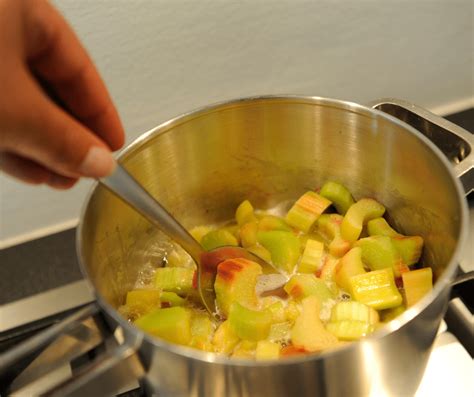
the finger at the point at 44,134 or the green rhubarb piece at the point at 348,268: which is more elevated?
the finger at the point at 44,134

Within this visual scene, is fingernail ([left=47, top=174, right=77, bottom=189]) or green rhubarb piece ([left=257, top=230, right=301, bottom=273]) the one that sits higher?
fingernail ([left=47, top=174, right=77, bottom=189])

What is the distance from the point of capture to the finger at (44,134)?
1.24 feet

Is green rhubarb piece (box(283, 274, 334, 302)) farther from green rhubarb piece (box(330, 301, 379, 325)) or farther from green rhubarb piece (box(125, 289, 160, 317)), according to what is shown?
green rhubarb piece (box(125, 289, 160, 317))

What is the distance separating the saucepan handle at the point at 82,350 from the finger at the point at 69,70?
17 centimetres

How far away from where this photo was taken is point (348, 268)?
0.65 m

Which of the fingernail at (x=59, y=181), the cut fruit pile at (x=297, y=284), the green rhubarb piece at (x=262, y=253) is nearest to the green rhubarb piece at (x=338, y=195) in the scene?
the cut fruit pile at (x=297, y=284)

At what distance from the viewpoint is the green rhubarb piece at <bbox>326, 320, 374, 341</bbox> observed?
0.56 m

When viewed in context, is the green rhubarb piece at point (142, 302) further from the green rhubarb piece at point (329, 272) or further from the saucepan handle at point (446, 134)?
the saucepan handle at point (446, 134)

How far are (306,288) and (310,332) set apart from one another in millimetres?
79

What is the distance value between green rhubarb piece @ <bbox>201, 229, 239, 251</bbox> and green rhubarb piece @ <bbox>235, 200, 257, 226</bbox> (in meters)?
0.05

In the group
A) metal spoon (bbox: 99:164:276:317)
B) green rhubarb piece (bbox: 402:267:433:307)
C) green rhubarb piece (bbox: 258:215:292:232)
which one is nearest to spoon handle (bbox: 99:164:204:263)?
metal spoon (bbox: 99:164:276:317)

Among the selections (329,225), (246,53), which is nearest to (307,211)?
(329,225)

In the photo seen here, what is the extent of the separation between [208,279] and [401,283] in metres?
0.21

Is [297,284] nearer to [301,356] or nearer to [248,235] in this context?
[248,235]
